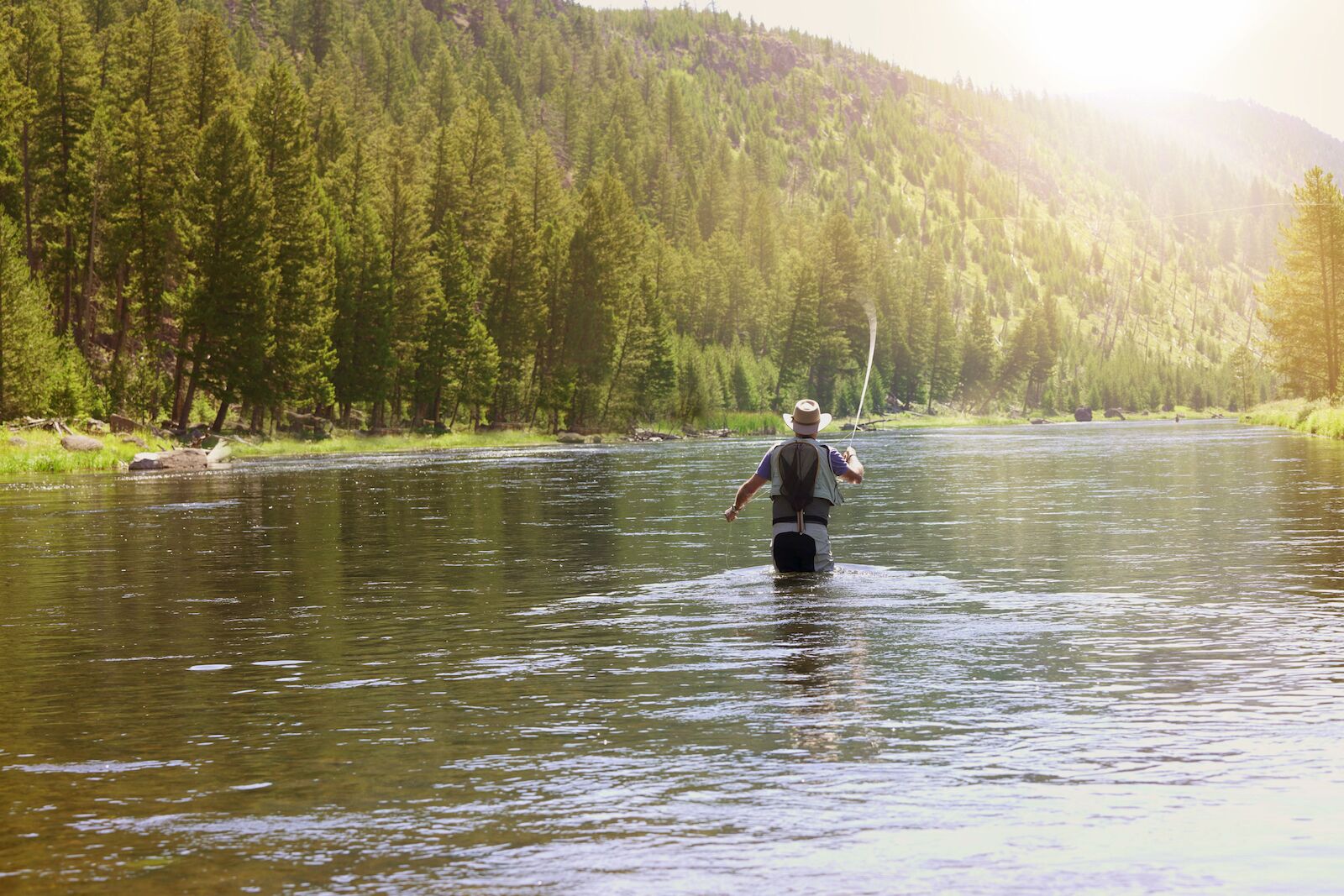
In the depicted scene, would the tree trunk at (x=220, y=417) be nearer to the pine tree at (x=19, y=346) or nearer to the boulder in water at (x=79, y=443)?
the pine tree at (x=19, y=346)

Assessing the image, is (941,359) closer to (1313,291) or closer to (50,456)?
(1313,291)

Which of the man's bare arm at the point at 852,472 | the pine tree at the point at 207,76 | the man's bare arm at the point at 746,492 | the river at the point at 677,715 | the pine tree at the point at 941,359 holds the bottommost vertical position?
the river at the point at 677,715

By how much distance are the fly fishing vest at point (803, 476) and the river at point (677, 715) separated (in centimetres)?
112

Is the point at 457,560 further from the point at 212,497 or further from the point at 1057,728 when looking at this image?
the point at 212,497

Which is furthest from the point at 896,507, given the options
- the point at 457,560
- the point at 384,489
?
the point at 384,489

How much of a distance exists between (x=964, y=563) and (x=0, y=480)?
37.0 metres

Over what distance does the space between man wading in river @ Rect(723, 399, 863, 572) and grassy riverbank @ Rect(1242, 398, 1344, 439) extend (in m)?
54.3

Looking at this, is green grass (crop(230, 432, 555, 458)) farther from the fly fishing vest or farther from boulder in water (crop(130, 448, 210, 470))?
the fly fishing vest

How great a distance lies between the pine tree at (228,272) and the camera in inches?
2773

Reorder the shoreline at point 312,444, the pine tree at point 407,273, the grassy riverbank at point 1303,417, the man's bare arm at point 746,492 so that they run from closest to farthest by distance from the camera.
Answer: the man's bare arm at point 746,492, the shoreline at point 312,444, the grassy riverbank at point 1303,417, the pine tree at point 407,273

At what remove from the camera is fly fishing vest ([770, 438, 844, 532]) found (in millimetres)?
17141

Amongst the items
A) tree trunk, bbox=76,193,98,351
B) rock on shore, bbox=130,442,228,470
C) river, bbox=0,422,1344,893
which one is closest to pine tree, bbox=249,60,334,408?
tree trunk, bbox=76,193,98,351

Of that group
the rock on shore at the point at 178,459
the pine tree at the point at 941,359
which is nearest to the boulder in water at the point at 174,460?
the rock on shore at the point at 178,459

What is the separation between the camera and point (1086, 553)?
2195 centimetres
